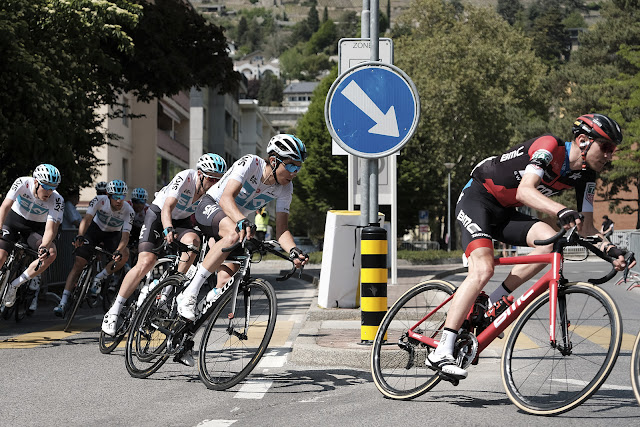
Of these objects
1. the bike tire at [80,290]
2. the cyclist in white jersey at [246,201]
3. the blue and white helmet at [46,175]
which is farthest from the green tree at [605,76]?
the cyclist in white jersey at [246,201]

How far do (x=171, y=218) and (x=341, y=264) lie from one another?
3.96 m

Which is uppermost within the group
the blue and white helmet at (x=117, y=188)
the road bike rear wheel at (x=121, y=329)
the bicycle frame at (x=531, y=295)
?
the blue and white helmet at (x=117, y=188)

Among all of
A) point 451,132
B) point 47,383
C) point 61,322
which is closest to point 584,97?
point 451,132

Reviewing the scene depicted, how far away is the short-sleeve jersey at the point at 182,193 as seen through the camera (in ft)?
29.7

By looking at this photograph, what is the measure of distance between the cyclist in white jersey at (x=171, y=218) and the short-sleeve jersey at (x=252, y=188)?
110cm

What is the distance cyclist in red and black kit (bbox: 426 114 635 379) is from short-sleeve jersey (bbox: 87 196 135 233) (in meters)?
7.43

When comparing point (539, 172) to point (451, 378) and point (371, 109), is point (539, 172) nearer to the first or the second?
point (451, 378)

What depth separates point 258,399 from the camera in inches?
248

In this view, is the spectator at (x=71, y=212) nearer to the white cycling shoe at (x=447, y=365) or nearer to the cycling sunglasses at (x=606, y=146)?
the white cycling shoe at (x=447, y=365)

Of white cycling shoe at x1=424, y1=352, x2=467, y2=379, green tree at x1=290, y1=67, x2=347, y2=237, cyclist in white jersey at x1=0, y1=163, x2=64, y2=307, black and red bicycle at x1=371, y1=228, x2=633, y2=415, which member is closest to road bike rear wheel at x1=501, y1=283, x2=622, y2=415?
black and red bicycle at x1=371, y1=228, x2=633, y2=415

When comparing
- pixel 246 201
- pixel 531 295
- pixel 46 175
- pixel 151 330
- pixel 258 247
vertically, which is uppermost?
pixel 46 175

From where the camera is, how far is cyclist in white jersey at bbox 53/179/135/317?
12375 mm

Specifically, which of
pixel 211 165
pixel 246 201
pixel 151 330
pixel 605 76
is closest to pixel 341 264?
pixel 211 165

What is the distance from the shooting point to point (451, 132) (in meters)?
58.9
